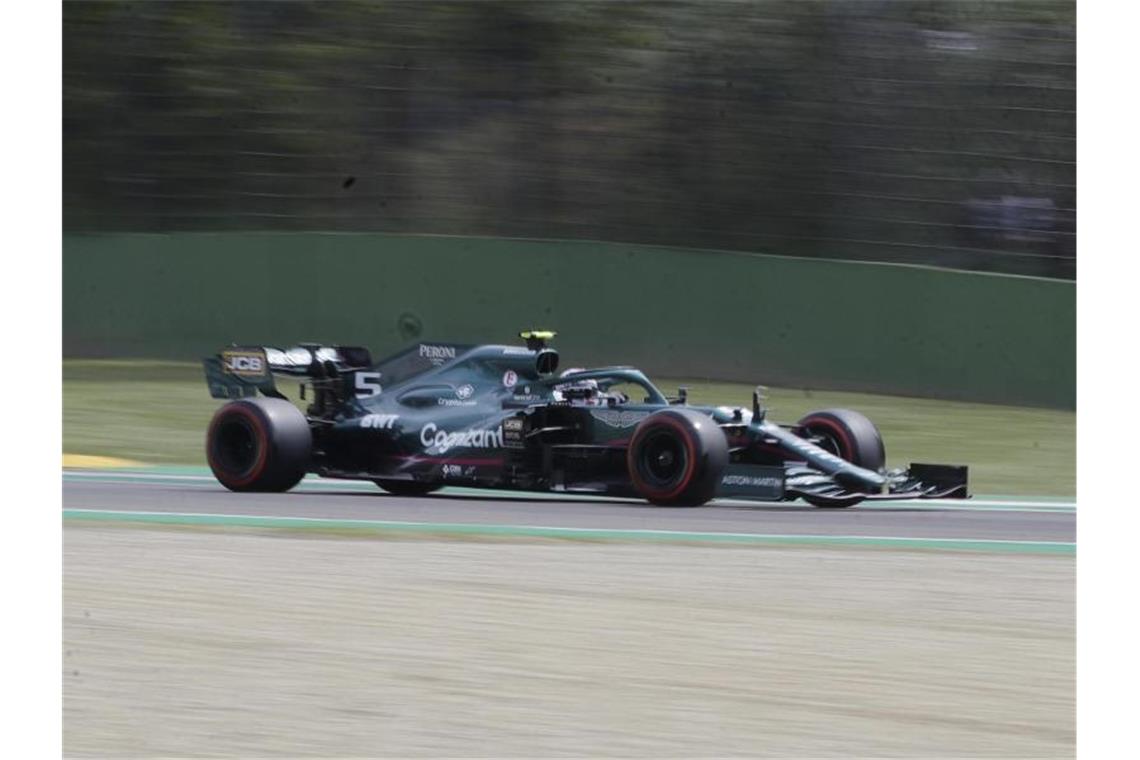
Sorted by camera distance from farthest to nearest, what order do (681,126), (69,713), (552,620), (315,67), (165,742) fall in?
(315,67) → (681,126) → (552,620) → (69,713) → (165,742)

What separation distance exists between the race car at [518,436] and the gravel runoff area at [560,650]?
150 centimetres

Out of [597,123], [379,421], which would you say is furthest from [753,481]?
[597,123]

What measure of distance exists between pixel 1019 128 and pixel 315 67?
8714mm

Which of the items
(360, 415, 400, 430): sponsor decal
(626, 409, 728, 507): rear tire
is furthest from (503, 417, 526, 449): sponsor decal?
(360, 415, 400, 430): sponsor decal

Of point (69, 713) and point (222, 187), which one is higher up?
point (222, 187)

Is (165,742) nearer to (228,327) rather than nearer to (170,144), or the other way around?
(228,327)

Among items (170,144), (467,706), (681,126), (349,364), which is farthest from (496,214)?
(467,706)

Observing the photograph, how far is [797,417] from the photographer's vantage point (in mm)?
18125

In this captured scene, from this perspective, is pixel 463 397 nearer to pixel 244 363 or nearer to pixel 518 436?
pixel 518 436

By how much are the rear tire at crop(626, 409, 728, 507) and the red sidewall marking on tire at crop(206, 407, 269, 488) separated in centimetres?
251

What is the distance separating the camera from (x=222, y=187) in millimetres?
22375

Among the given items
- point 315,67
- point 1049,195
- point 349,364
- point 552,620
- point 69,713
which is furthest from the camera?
point 315,67

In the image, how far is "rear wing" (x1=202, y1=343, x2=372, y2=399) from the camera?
1284cm

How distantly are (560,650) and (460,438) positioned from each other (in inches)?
204
